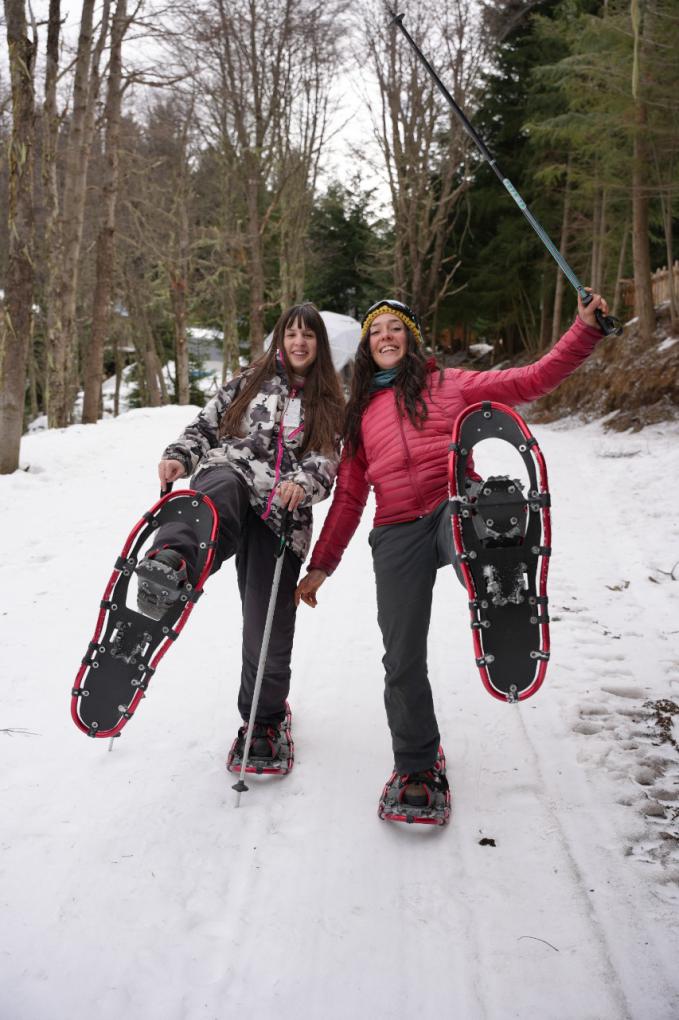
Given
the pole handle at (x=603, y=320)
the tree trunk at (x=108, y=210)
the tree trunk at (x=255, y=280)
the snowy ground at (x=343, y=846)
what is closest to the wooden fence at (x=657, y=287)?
the tree trunk at (x=255, y=280)

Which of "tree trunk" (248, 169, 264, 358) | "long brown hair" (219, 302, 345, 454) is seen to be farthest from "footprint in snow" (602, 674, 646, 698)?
"tree trunk" (248, 169, 264, 358)

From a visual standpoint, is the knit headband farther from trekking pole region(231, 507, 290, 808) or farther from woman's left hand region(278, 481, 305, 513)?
trekking pole region(231, 507, 290, 808)

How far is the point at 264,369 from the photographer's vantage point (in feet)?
10.6

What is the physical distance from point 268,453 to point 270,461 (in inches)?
1.5

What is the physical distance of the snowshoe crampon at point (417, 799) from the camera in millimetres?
2680

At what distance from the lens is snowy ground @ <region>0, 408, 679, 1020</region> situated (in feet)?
6.48

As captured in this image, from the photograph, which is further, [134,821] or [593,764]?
[593,764]

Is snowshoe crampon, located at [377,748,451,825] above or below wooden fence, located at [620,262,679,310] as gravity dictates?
below

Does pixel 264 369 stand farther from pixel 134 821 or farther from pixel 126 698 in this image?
pixel 134 821

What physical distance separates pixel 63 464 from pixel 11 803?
23.3 feet

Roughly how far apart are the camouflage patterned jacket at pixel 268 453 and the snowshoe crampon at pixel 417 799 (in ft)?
3.65

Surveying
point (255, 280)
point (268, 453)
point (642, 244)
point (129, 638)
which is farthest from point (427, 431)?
point (255, 280)

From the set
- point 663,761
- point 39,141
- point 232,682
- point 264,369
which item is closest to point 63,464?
point 232,682

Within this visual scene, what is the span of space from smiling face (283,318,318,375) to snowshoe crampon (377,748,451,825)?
1943mm
